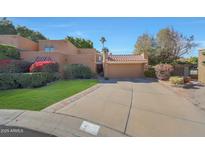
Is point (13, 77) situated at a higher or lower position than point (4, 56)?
lower

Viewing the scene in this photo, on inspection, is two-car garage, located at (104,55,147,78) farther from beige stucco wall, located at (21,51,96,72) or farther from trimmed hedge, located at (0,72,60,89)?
trimmed hedge, located at (0,72,60,89)

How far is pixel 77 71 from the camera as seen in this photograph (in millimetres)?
23125

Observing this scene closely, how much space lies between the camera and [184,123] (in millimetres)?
7781

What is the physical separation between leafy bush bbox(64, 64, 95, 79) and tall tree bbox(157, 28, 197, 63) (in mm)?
14450

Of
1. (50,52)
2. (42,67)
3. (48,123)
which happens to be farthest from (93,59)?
(48,123)

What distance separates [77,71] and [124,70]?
684 cm

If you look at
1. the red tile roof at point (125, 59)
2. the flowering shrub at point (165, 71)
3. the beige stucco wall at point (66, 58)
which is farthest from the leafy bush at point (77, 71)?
the flowering shrub at point (165, 71)

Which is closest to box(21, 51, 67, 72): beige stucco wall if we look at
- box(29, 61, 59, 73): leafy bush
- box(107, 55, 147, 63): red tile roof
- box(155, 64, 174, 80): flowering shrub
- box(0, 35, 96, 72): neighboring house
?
box(0, 35, 96, 72): neighboring house

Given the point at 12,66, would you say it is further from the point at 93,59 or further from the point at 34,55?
the point at 93,59

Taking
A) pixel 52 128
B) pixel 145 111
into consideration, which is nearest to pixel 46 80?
pixel 145 111

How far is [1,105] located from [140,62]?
20.4 m

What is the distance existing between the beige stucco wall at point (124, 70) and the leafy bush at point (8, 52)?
1039 centimetres

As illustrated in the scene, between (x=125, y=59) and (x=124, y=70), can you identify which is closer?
(x=124, y=70)
